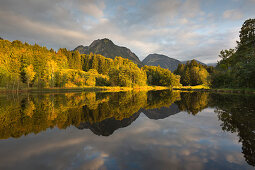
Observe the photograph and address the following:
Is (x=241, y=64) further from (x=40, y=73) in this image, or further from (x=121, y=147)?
(x=40, y=73)

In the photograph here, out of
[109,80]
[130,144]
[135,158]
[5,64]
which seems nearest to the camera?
[135,158]

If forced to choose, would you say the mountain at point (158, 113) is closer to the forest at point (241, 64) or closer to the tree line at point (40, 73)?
the forest at point (241, 64)

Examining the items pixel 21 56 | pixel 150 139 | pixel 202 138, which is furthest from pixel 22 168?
pixel 21 56

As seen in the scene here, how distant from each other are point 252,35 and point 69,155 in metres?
58.7

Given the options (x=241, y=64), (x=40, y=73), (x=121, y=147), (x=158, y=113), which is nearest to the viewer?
→ (x=121, y=147)

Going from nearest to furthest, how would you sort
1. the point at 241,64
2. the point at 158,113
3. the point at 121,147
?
the point at 121,147 → the point at 158,113 → the point at 241,64

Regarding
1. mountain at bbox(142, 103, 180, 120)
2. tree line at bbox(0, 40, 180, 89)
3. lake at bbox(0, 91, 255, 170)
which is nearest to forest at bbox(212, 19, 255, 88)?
mountain at bbox(142, 103, 180, 120)

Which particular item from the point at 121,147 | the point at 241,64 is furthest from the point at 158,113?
the point at 241,64

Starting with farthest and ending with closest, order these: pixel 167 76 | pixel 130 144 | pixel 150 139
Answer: pixel 167 76
pixel 150 139
pixel 130 144

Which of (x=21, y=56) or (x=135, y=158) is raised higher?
(x=21, y=56)

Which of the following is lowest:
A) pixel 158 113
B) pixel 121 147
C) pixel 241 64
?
pixel 158 113

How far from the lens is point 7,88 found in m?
43.2

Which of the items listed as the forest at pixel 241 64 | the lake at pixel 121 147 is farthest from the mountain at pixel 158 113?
the forest at pixel 241 64

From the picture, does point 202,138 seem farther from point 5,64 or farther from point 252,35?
point 5,64
